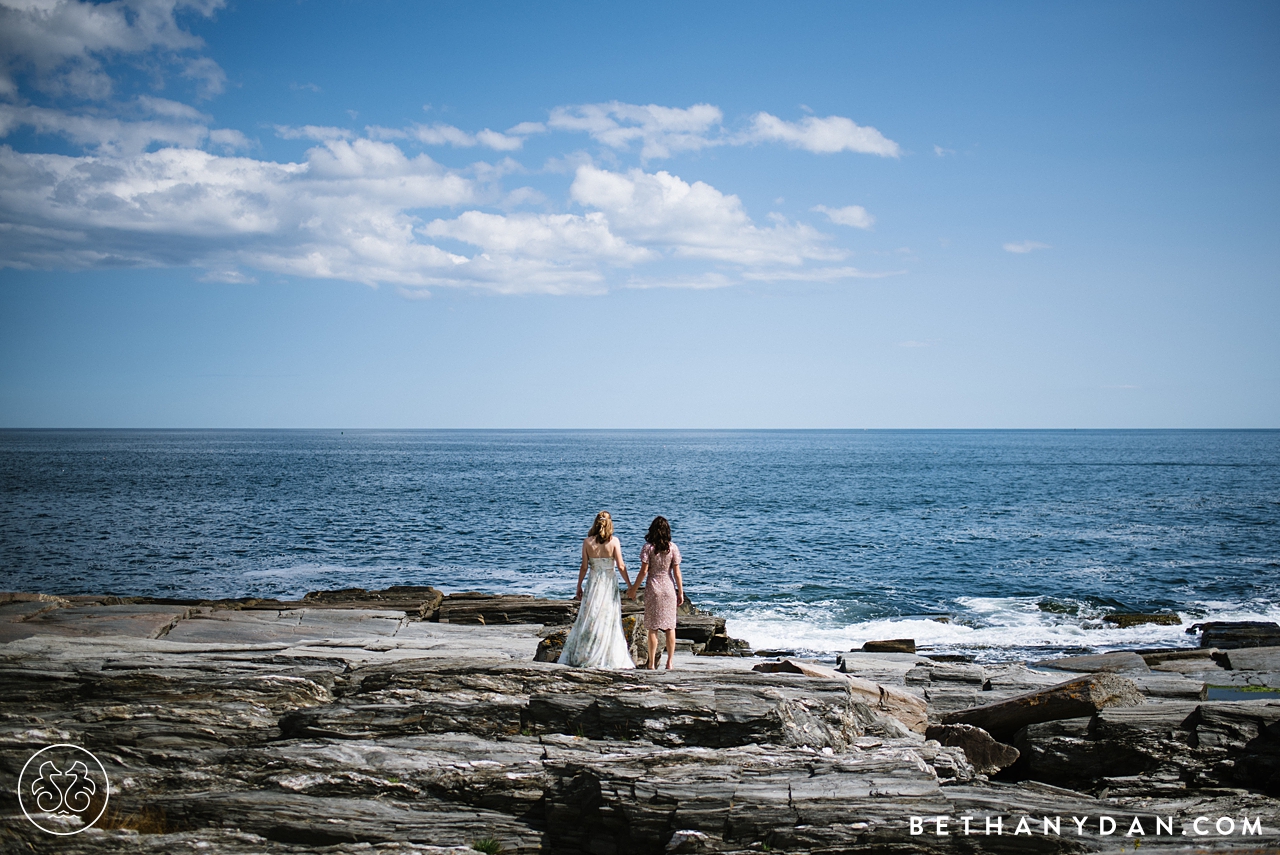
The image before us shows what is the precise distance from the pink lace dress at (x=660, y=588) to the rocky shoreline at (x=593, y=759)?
74.6 inches

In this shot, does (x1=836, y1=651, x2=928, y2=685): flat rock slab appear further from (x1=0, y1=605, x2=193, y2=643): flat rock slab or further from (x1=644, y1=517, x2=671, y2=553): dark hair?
(x1=0, y1=605, x2=193, y2=643): flat rock slab

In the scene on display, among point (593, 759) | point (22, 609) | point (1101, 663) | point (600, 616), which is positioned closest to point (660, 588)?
point (600, 616)

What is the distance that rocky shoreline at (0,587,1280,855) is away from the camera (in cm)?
838

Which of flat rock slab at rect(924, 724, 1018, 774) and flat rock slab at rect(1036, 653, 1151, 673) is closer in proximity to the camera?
flat rock slab at rect(924, 724, 1018, 774)

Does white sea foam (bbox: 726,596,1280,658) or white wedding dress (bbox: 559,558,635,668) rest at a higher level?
white wedding dress (bbox: 559,558,635,668)

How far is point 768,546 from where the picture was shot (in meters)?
44.6

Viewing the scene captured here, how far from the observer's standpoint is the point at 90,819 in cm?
859

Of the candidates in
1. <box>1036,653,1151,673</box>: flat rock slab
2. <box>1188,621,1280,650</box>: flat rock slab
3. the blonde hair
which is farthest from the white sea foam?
the blonde hair

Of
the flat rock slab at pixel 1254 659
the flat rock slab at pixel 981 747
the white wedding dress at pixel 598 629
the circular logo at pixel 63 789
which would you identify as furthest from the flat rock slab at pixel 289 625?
the flat rock slab at pixel 1254 659

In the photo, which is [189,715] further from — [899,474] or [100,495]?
[899,474]

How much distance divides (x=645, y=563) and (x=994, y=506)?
60.6 metres

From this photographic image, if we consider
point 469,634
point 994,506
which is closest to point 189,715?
point 469,634

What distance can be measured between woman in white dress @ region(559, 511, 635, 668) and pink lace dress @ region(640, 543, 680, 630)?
0.82 m

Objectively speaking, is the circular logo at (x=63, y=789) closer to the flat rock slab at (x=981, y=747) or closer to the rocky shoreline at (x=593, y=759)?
the rocky shoreline at (x=593, y=759)
